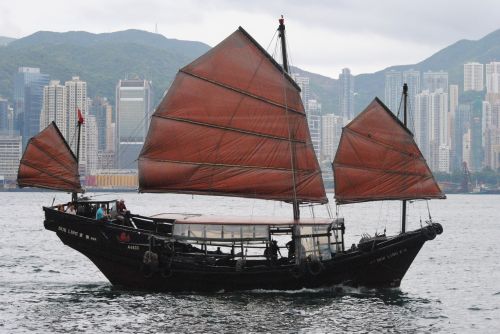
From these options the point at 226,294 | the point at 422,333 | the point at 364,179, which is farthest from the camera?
the point at 364,179

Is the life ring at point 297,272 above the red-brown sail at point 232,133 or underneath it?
underneath

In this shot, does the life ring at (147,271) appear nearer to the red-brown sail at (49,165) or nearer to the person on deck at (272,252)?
the person on deck at (272,252)

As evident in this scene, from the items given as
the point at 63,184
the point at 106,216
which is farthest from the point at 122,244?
the point at 63,184

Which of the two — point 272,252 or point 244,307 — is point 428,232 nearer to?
point 272,252

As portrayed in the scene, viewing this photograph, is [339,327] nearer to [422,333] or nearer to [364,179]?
[422,333]

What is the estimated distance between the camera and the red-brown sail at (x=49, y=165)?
3925cm

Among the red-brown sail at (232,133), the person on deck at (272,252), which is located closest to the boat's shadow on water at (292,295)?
the person on deck at (272,252)

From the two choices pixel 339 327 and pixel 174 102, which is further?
pixel 174 102

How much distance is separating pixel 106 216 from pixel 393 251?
11111 millimetres

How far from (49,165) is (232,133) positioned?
7.64 metres

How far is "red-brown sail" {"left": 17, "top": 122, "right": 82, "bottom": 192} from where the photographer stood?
3925cm

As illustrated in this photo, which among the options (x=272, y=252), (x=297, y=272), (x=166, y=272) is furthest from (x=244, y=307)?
(x=166, y=272)

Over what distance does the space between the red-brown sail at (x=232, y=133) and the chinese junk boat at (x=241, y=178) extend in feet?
0.13

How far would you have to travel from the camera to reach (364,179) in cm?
3906
